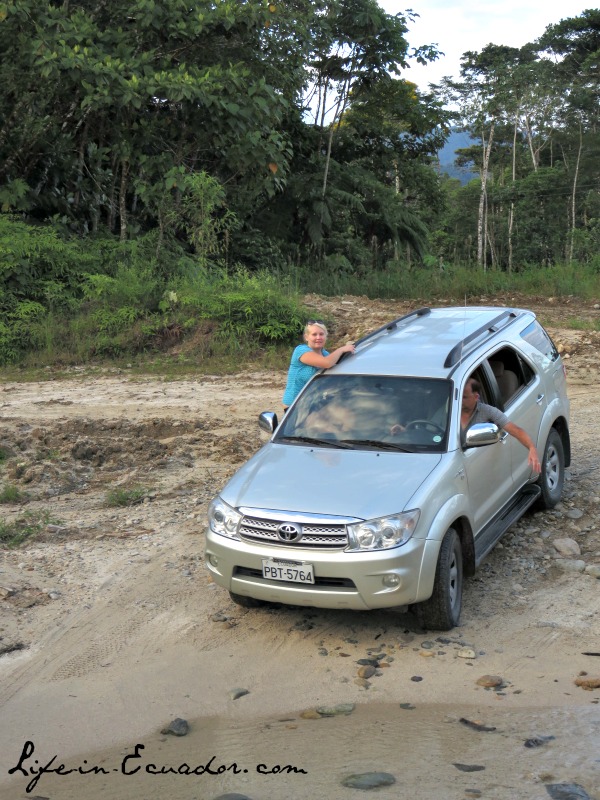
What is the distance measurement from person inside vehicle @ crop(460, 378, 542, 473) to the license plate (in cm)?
166

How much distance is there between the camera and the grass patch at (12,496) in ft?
27.5

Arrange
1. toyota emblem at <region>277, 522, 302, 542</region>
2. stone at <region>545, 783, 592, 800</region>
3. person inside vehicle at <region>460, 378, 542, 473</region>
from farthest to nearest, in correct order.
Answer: person inside vehicle at <region>460, 378, 542, 473</region>
toyota emblem at <region>277, 522, 302, 542</region>
stone at <region>545, 783, 592, 800</region>

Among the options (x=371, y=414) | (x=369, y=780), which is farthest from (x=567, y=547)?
(x=369, y=780)

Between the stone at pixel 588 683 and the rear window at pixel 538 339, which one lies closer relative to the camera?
the stone at pixel 588 683

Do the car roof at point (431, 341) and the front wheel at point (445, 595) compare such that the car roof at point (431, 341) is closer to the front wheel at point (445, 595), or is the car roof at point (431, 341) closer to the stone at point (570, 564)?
the front wheel at point (445, 595)

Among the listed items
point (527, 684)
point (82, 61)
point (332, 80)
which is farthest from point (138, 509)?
point (332, 80)

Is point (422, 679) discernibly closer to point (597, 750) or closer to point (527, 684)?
point (527, 684)

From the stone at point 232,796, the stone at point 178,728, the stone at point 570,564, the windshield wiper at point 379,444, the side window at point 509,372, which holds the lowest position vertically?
the stone at point 178,728

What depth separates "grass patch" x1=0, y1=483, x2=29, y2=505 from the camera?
8.38 meters

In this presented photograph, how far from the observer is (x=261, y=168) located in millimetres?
18375

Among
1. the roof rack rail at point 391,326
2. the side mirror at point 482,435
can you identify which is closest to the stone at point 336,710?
the side mirror at point 482,435

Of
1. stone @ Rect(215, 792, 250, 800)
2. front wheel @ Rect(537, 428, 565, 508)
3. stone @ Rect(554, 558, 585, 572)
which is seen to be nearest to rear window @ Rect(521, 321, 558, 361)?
front wheel @ Rect(537, 428, 565, 508)

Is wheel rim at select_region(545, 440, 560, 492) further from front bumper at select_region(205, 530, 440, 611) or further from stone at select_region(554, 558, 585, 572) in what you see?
front bumper at select_region(205, 530, 440, 611)

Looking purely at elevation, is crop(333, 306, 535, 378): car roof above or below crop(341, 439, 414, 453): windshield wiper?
above
